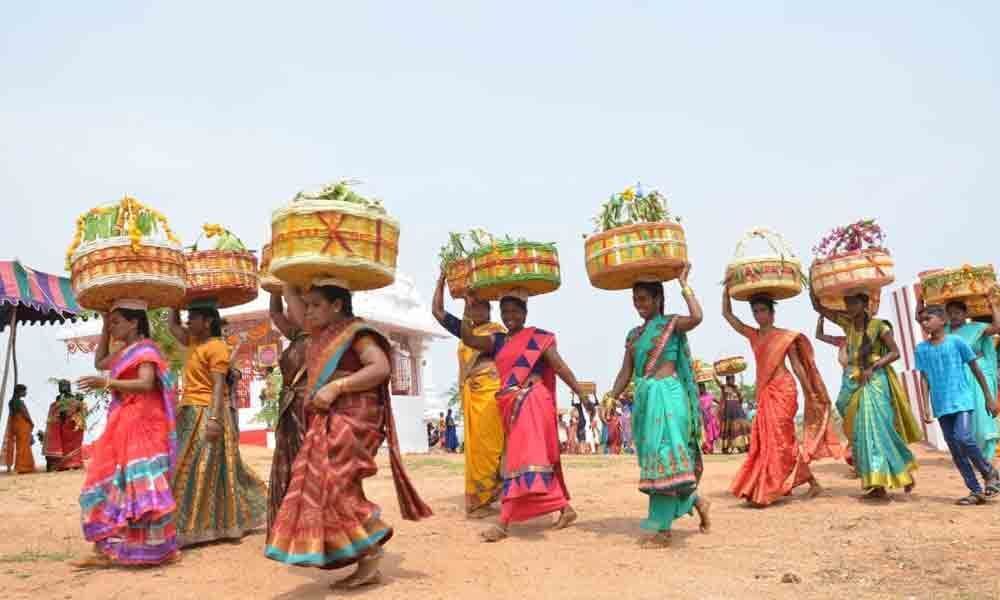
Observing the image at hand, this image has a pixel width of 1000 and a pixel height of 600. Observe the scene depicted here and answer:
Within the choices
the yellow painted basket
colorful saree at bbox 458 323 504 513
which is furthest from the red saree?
the yellow painted basket

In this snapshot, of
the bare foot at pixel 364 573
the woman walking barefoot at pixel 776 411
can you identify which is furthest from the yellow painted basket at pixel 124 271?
the woman walking barefoot at pixel 776 411

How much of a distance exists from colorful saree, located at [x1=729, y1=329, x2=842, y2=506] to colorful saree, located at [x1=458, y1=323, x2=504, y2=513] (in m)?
2.46

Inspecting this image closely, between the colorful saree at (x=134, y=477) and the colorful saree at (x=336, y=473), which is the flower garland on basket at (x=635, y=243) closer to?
the colorful saree at (x=336, y=473)

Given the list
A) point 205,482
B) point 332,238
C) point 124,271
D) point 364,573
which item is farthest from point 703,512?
point 124,271

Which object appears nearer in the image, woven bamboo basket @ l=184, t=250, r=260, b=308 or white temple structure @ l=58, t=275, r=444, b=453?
woven bamboo basket @ l=184, t=250, r=260, b=308

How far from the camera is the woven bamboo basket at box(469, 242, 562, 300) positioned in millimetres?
7191

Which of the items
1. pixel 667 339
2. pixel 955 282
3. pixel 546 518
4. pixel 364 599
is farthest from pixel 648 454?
pixel 955 282

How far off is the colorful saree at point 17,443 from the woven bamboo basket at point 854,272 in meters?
16.2

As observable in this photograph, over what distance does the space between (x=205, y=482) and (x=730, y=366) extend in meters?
15.5

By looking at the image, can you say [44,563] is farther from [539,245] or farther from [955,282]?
[955,282]

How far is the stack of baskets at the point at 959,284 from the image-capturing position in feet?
32.6

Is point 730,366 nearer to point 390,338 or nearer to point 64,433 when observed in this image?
point 390,338

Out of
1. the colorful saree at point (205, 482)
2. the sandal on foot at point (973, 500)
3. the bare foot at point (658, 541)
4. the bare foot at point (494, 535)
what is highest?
the colorful saree at point (205, 482)

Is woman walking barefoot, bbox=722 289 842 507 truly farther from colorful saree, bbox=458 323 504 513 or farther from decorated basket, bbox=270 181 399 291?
decorated basket, bbox=270 181 399 291
